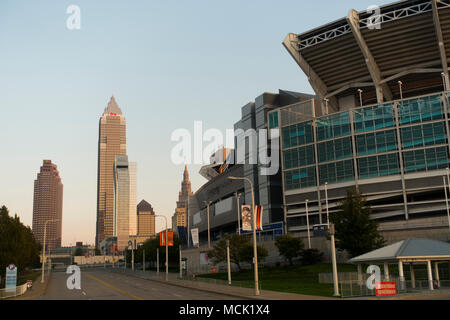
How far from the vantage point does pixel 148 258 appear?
132m

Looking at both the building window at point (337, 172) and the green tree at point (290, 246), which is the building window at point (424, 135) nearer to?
the building window at point (337, 172)

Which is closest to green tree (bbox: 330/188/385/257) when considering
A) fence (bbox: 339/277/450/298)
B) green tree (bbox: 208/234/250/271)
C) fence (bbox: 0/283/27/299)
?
green tree (bbox: 208/234/250/271)

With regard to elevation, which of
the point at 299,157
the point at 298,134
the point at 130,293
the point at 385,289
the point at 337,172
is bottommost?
the point at 130,293

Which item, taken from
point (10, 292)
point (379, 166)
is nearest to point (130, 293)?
point (10, 292)

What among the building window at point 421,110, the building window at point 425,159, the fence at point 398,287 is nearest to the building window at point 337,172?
the building window at point 425,159

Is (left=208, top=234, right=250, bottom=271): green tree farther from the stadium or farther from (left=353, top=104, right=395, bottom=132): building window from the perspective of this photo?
(left=353, top=104, right=395, bottom=132): building window

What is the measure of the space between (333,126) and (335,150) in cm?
535

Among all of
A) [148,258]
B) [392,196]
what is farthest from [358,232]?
[148,258]

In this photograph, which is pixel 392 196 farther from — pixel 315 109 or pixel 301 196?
pixel 315 109

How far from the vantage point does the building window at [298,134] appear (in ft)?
343

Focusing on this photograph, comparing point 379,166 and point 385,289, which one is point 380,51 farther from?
point 385,289

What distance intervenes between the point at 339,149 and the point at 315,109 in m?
14.2

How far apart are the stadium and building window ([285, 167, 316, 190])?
0.23 metres

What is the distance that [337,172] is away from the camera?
9894cm
